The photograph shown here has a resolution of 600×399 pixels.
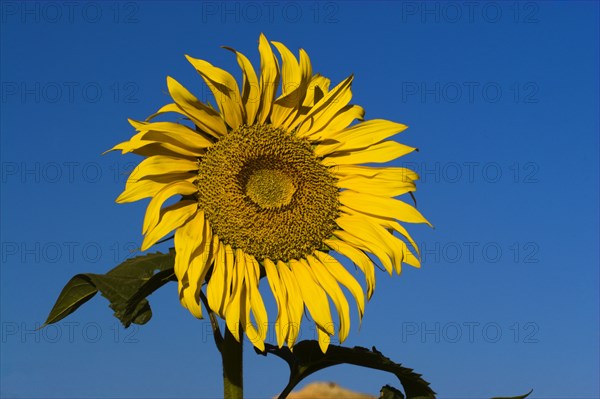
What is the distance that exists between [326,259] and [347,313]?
1.32 feet

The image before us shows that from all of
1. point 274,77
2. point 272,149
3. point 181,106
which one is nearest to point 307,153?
point 272,149

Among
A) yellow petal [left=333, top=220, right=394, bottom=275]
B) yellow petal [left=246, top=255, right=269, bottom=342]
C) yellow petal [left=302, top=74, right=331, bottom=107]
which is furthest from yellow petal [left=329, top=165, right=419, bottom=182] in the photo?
yellow petal [left=246, top=255, right=269, bottom=342]

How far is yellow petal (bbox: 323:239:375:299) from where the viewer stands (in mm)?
5543

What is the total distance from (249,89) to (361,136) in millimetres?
905

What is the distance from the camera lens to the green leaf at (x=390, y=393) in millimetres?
5913

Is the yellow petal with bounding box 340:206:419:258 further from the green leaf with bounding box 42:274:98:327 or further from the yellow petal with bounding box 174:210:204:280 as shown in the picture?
the green leaf with bounding box 42:274:98:327

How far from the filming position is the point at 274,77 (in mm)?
5414

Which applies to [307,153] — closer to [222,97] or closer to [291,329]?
[222,97]

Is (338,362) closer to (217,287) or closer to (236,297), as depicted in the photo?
(236,297)

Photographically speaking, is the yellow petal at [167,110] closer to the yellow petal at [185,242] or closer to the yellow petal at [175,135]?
the yellow petal at [175,135]

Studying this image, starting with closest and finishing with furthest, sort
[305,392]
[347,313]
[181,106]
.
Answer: [181,106]
[347,313]
[305,392]

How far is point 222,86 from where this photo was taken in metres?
5.21

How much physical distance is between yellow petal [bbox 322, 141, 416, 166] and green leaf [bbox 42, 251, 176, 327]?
1.32 m

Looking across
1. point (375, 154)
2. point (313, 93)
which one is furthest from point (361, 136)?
point (313, 93)
